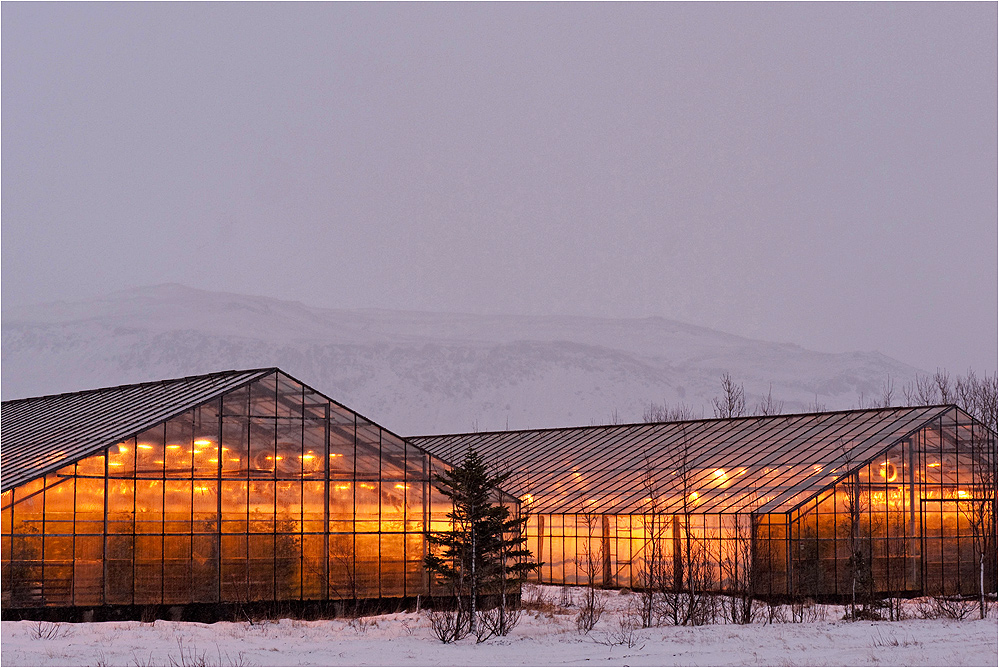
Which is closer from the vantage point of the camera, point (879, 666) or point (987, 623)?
point (879, 666)

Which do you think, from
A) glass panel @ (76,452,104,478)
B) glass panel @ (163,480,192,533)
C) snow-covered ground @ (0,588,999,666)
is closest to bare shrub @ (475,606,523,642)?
snow-covered ground @ (0,588,999,666)

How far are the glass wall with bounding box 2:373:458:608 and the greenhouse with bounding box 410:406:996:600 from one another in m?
6.43

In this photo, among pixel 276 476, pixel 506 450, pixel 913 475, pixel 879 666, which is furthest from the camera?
pixel 506 450

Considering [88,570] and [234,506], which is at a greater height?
[234,506]

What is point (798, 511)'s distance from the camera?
34562mm

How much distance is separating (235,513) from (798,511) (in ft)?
51.0

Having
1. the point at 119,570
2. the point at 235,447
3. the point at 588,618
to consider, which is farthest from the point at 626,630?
the point at 119,570

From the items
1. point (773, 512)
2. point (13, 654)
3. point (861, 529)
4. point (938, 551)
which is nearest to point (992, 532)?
point (938, 551)

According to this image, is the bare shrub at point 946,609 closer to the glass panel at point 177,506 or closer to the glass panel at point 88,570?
the glass panel at point 177,506

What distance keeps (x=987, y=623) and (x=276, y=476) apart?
58.3ft

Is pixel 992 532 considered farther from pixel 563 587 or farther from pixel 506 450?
pixel 506 450

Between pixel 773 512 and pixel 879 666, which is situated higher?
pixel 773 512

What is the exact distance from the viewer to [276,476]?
1256 inches

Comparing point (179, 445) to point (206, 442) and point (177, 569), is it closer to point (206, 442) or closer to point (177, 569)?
point (206, 442)
